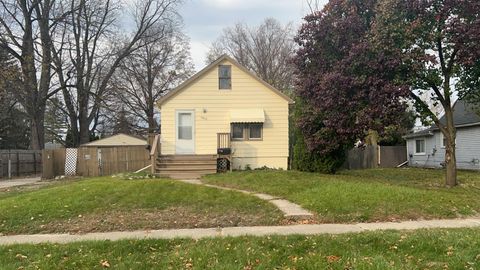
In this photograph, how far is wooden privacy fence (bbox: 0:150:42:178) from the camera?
92.8 feet

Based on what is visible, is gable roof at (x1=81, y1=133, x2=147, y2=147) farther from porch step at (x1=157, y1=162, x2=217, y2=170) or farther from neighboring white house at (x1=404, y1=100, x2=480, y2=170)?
neighboring white house at (x1=404, y1=100, x2=480, y2=170)

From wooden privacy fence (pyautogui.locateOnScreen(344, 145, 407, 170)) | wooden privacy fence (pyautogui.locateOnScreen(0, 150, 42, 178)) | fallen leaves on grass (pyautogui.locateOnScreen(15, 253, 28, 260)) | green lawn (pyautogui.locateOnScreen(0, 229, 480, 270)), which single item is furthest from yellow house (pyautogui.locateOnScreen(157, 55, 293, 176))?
wooden privacy fence (pyautogui.locateOnScreen(0, 150, 42, 178))

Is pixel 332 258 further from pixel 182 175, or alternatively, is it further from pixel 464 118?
pixel 464 118

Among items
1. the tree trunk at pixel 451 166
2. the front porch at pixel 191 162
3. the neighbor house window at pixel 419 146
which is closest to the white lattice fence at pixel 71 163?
the front porch at pixel 191 162

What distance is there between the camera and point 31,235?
26.3ft

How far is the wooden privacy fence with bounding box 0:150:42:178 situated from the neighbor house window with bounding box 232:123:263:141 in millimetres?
16672

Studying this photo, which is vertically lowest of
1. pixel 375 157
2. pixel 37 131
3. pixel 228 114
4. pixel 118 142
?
pixel 375 157

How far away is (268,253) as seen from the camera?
19.5 feet

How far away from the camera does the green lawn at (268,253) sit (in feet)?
18.0

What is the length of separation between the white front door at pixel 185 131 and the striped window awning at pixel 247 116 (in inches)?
73.4

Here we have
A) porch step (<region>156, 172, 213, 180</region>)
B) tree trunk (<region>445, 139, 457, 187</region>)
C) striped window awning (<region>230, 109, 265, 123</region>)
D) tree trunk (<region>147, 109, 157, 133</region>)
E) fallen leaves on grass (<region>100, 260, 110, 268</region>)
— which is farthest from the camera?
tree trunk (<region>147, 109, 157, 133</region>)

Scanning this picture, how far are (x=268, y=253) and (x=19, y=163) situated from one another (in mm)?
28499

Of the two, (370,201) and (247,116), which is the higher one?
(247,116)

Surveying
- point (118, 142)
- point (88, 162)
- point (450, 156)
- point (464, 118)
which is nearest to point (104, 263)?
point (450, 156)
